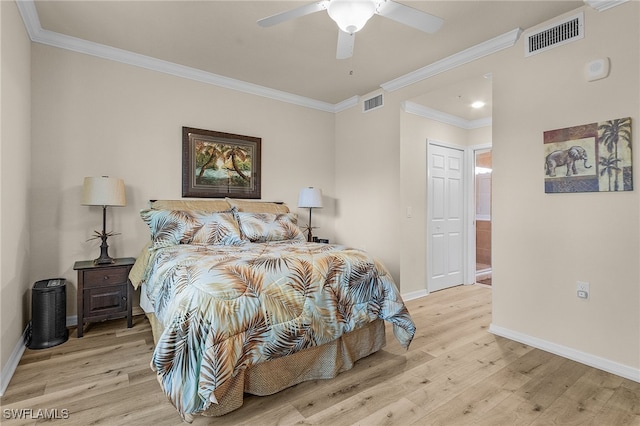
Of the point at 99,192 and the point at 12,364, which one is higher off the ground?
the point at 99,192

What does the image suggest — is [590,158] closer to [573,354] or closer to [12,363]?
[573,354]

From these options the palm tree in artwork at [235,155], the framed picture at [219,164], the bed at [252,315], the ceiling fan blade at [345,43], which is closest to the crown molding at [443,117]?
the ceiling fan blade at [345,43]

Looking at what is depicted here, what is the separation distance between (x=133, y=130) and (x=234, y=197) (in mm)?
1262

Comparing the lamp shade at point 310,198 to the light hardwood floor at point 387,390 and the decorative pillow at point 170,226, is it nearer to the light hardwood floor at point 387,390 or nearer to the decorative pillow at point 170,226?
the decorative pillow at point 170,226

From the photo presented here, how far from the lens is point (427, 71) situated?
3.59m

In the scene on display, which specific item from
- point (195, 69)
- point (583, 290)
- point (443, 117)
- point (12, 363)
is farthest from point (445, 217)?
point (12, 363)

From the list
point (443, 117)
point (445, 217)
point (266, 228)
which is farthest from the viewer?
point (445, 217)

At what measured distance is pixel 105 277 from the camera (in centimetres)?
294

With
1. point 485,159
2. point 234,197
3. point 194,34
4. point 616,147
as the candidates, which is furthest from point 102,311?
point 485,159

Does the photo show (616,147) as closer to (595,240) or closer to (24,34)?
(595,240)

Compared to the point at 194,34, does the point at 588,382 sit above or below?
below

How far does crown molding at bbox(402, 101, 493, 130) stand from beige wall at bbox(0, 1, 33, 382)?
3572 mm

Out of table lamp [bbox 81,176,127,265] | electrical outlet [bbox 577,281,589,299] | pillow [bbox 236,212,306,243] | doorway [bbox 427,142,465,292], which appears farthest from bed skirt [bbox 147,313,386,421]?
doorway [bbox 427,142,465,292]

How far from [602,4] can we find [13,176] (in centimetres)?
432
